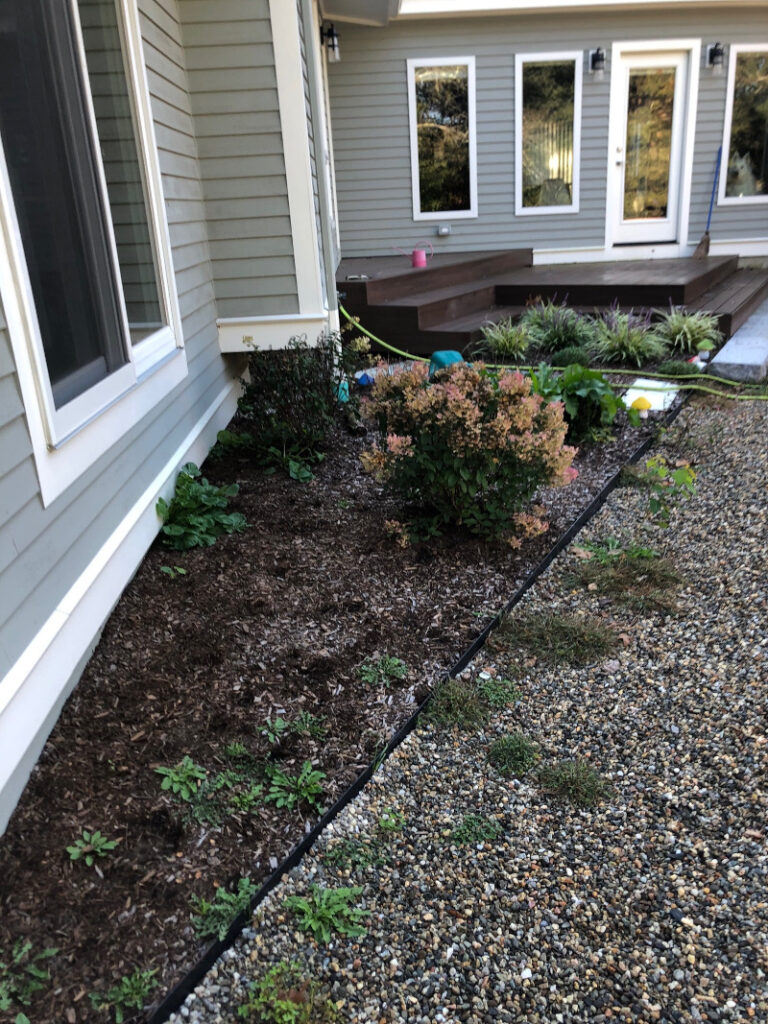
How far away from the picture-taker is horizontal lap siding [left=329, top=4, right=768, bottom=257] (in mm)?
8922

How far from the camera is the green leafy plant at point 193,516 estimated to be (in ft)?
10.9

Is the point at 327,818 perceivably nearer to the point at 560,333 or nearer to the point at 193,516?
the point at 193,516

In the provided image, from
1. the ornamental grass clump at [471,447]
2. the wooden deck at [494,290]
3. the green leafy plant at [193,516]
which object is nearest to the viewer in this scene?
the ornamental grass clump at [471,447]

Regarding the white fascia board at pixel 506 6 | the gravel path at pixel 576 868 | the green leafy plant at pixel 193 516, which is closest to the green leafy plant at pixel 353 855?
the gravel path at pixel 576 868

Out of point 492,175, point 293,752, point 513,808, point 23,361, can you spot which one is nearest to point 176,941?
point 293,752

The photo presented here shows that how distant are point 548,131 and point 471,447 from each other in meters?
7.83

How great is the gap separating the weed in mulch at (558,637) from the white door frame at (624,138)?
819 centimetres

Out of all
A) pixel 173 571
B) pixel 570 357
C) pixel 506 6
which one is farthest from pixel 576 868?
pixel 506 6

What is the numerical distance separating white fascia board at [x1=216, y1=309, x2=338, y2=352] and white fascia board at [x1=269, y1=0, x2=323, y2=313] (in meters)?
0.08

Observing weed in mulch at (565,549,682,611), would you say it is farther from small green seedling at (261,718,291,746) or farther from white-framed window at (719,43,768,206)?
white-framed window at (719,43,768,206)

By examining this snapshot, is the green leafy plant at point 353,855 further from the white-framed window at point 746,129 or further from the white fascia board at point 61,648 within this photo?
the white-framed window at point 746,129

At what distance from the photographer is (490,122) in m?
9.22

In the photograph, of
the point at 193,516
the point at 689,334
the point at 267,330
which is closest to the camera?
the point at 193,516

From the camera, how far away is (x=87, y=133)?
275 cm
